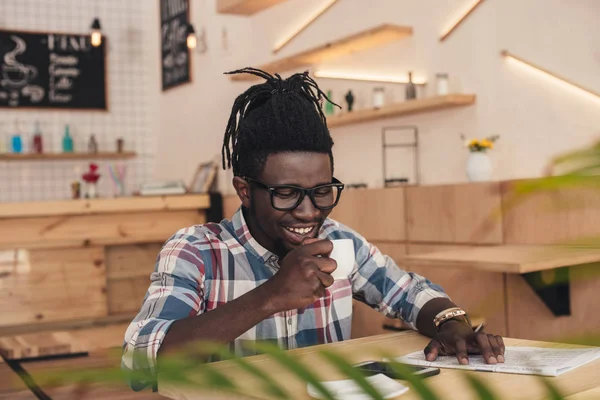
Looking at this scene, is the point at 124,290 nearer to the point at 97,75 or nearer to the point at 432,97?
the point at 432,97

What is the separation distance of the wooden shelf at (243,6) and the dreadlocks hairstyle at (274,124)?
3.59 metres

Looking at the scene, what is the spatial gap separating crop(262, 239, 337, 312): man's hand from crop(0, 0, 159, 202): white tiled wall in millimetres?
5712

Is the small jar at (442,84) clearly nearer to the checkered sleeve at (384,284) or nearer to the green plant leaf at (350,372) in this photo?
the checkered sleeve at (384,284)

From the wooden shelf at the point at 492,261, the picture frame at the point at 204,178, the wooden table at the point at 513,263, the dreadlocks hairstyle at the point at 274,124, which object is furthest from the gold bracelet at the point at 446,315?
the picture frame at the point at 204,178

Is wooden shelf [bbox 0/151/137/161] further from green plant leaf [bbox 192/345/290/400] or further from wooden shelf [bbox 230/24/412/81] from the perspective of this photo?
green plant leaf [bbox 192/345/290/400]

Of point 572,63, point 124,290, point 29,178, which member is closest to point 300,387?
point 572,63

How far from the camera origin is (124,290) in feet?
15.1

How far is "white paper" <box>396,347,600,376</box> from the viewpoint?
106cm

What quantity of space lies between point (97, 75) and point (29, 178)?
1136mm

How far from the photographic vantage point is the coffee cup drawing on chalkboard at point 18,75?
6.45m

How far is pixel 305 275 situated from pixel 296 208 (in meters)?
0.27

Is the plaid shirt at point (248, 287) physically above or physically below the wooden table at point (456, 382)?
above

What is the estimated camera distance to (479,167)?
3.59 m

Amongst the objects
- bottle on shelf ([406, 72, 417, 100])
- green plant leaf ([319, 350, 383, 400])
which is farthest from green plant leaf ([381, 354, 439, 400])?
bottle on shelf ([406, 72, 417, 100])
